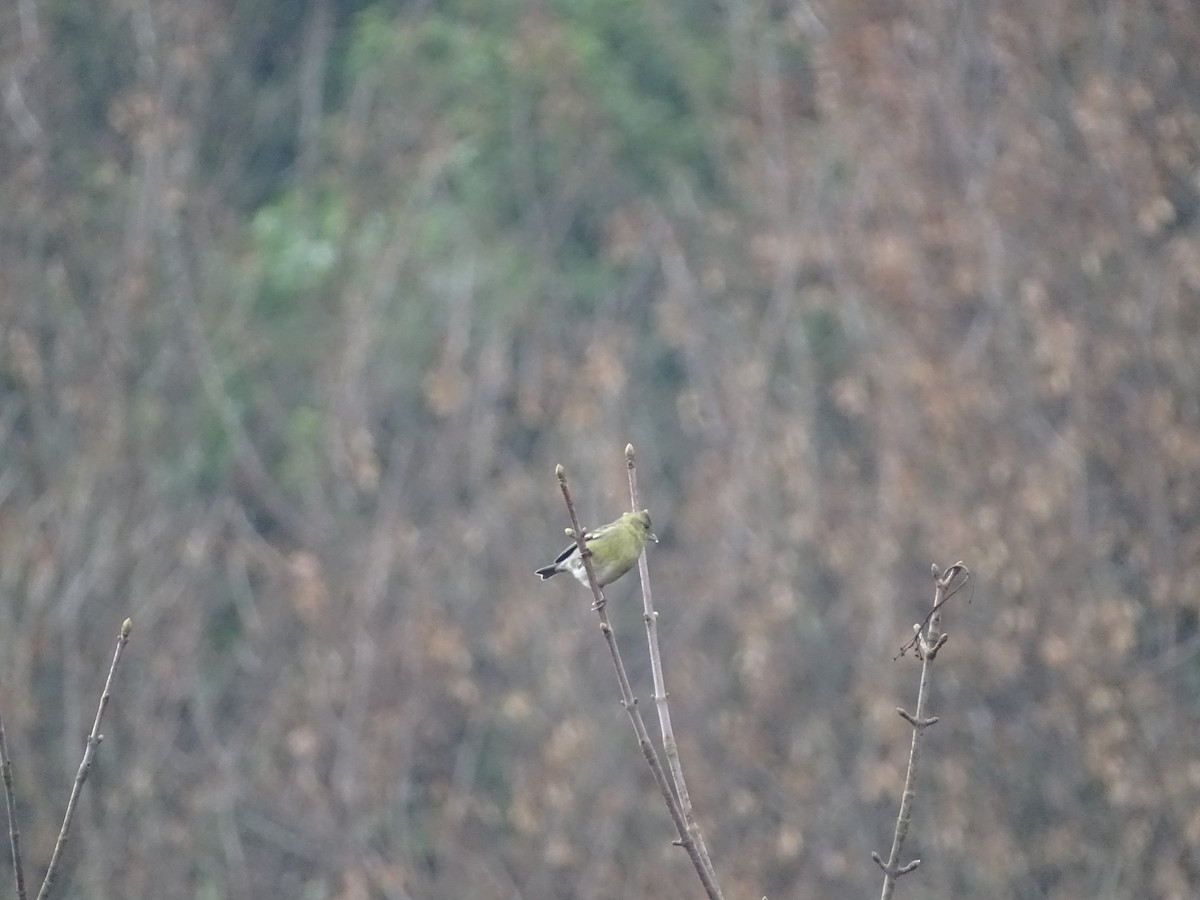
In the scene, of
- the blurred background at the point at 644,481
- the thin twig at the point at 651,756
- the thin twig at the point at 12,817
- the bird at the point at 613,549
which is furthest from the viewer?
the blurred background at the point at 644,481

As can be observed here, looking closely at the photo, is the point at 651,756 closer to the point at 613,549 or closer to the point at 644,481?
the point at 613,549

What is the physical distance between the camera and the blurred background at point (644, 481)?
464 inches

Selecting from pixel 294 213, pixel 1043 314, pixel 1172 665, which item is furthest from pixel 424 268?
pixel 1172 665

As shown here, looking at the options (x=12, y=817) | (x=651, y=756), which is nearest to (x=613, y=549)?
(x=651, y=756)

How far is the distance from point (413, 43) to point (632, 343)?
13.1ft

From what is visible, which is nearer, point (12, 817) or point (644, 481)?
point (12, 817)

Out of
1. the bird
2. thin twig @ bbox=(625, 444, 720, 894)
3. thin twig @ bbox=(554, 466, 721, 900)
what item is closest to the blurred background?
the bird

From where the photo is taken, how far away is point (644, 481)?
15.0 meters

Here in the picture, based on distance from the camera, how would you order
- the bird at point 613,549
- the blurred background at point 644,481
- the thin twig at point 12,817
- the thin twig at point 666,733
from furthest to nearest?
the blurred background at point 644,481
the bird at point 613,549
the thin twig at point 666,733
the thin twig at point 12,817

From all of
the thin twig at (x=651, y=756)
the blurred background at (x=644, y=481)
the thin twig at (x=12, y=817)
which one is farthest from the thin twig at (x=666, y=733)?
the blurred background at (x=644, y=481)

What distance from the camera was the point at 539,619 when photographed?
13805 millimetres

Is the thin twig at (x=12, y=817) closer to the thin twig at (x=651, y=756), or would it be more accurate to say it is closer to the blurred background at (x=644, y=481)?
the thin twig at (x=651, y=756)

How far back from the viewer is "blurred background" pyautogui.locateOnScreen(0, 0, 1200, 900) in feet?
38.7

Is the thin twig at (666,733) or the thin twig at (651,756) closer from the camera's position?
the thin twig at (651,756)
